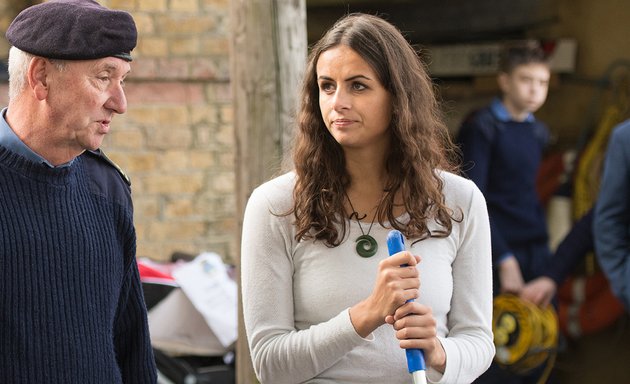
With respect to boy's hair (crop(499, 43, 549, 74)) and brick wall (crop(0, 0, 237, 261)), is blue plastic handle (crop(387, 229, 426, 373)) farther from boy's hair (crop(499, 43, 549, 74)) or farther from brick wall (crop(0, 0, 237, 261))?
brick wall (crop(0, 0, 237, 261))

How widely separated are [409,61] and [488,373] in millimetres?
3030

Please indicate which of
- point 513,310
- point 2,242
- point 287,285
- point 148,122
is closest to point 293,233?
point 287,285

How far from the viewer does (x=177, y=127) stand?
257 inches

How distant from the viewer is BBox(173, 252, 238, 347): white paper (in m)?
5.01

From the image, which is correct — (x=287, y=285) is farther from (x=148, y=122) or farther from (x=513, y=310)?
(x=148, y=122)

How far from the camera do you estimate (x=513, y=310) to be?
5488 mm

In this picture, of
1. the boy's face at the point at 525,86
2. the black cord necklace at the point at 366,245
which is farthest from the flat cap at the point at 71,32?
the boy's face at the point at 525,86

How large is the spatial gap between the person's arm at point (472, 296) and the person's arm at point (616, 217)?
1.90 meters

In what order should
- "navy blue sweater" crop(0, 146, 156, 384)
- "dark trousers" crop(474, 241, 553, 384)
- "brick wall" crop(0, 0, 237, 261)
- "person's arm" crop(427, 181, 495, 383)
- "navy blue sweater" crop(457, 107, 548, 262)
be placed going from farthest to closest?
"brick wall" crop(0, 0, 237, 261), "dark trousers" crop(474, 241, 553, 384), "navy blue sweater" crop(457, 107, 548, 262), "person's arm" crop(427, 181, 495, 383), "navy blue sweater" crop(0, 146, 156, 384)

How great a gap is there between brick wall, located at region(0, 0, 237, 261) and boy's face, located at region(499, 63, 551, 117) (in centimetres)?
166

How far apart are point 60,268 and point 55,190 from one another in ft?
0.54

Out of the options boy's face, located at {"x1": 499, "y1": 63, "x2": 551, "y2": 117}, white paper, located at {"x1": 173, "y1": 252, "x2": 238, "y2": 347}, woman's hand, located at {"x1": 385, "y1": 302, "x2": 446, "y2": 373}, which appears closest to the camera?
woman's hand, located at {"x1": 385, "y1": 302, "x2": 446, "y2": 373}

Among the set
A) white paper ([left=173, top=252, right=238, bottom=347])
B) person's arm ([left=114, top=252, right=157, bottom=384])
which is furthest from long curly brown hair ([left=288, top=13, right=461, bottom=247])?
white paper ([left=173, top=252, right=238, bottom=347])

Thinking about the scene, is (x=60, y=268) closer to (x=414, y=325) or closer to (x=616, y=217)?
(x=414, y=325)
